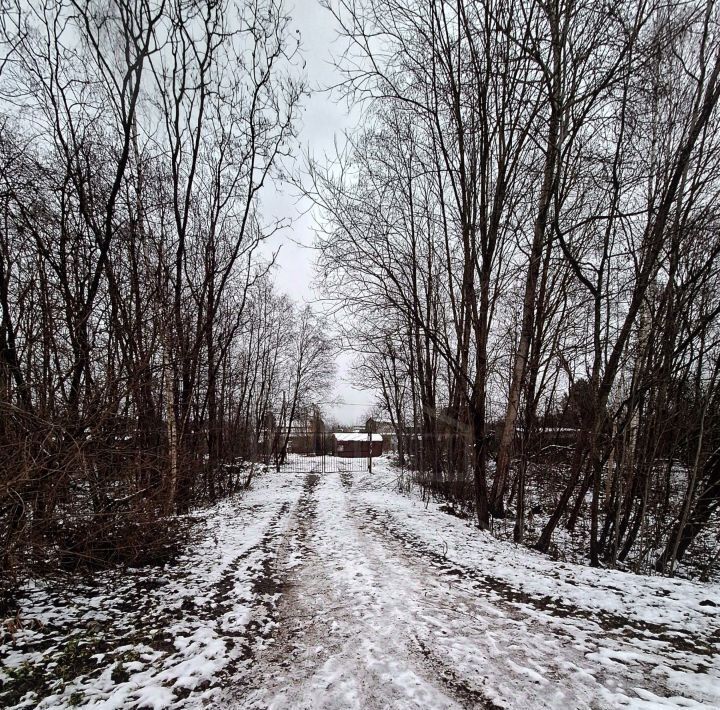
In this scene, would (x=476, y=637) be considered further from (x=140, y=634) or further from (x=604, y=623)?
(x=140, y=634)

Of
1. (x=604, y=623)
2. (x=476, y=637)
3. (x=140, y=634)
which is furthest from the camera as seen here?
(x=604, y=623)

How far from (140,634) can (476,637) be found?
2863 millimetres

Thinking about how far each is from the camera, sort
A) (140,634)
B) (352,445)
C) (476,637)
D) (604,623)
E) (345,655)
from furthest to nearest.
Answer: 1. (352,445)
2. (604,623)
3. (140,634)
4. (476,637)
5. (345,655)

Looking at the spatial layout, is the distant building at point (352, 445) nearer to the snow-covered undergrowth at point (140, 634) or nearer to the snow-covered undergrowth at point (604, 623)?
the snow-covered undergrowth at point (604, 623)

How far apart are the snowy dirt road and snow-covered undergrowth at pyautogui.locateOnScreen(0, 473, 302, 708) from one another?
0.30 meters

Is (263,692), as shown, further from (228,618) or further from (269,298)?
(269,298)

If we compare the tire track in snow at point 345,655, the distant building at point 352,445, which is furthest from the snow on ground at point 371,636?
the distant building at point 352,445

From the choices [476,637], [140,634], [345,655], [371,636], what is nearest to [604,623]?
[476,637]

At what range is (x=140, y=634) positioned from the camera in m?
3.24

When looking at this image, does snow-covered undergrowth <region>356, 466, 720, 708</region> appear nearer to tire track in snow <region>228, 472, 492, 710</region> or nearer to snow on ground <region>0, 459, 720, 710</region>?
snow on ground <region>0, 459, 720, 710</region>

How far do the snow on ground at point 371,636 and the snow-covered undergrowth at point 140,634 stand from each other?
2 centimetres

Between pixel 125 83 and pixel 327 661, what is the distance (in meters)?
8.76

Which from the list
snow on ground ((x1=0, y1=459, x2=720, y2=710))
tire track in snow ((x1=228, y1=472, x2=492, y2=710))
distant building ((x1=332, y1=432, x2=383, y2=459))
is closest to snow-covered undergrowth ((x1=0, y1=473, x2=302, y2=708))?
snow on ground ((x1=0, y1=459, x2=720, y2=710))

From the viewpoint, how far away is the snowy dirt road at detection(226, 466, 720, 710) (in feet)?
7.87
